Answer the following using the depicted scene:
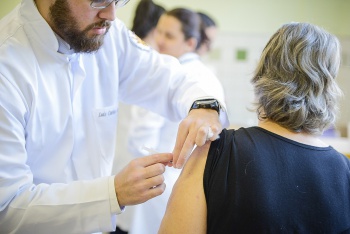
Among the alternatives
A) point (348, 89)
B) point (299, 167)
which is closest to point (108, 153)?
point (299, 167)

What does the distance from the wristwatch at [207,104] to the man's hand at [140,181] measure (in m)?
0.29

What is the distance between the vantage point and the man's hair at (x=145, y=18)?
7.73 feet

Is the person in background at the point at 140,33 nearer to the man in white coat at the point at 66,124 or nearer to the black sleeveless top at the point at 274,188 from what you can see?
the man in white coat at the point at 66,124

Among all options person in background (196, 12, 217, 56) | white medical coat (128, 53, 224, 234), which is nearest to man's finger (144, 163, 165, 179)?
white medical coat (128, 53, 224, 234)

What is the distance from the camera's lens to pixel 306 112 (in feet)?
3.35

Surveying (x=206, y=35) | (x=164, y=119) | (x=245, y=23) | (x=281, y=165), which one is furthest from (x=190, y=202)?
(x=245, y=23)

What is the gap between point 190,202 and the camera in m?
0.92

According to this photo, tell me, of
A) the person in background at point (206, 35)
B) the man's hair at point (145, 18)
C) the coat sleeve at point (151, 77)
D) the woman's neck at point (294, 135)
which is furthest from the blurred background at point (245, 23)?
the woman's neck at point (294, 135)

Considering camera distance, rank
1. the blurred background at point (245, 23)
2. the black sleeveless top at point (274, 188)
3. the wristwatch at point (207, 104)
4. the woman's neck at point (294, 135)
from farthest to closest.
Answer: the blurred background at point (245, 23)
the wristwatch at point (207, 104)
the woman's neck at point (294, 135)
the black sleeveless top at point (274, 188)

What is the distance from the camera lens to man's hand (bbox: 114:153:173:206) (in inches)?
35.0

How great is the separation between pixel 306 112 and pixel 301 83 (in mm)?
94

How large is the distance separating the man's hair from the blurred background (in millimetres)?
1968

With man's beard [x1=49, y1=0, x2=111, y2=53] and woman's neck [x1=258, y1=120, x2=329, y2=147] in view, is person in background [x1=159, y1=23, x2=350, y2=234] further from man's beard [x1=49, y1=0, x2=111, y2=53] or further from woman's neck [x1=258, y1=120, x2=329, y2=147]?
man's beard [x1=49, y1=0, x2=111, y2=53]

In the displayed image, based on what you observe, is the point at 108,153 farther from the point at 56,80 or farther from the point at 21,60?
the point at 21,60
